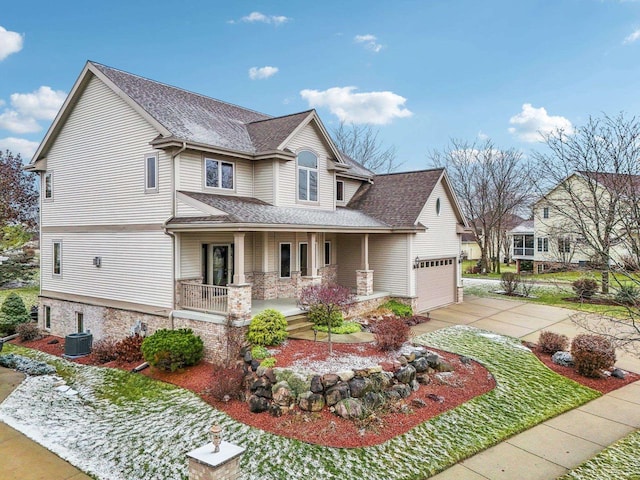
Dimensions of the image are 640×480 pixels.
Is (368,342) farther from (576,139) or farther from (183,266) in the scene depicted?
(576,139)

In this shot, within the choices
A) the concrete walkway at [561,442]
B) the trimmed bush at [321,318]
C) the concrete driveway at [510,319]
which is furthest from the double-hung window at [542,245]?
the trimmed bush at [321,318]

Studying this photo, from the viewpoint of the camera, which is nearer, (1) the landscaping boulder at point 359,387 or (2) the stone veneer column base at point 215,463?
(2) the stone veneer column base at point 215,463

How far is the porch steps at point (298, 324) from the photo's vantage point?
41.3 feet

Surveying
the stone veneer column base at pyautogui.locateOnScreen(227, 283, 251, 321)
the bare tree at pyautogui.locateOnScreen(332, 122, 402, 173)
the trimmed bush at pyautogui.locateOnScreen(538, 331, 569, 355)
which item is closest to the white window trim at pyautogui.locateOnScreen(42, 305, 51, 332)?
the stone veneer column base at pyautogui.locateOnScreen(227, 283, 251, 321)

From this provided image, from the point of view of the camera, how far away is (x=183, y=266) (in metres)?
13.3

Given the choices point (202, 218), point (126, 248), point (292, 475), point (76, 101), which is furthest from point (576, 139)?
point (76, 101)

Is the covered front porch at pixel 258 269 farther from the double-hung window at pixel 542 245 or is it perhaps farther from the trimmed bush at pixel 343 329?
the double-hung window at pixel 542 245

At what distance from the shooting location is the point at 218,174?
573 inches

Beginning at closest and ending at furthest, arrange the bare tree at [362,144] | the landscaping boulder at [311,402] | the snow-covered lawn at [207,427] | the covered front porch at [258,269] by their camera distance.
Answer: the snow-covered lawn at [207,427] → the landscaping boulder at [311,402] → the covered front porch at [258,269] → the bare tree at [362,144]

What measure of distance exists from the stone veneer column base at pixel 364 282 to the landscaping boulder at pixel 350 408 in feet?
29.6

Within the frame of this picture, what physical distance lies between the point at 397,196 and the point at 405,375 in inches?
476

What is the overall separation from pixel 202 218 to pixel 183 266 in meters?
2.14

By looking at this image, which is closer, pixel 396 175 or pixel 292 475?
pixel 292 475

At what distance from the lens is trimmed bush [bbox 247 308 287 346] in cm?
1090
